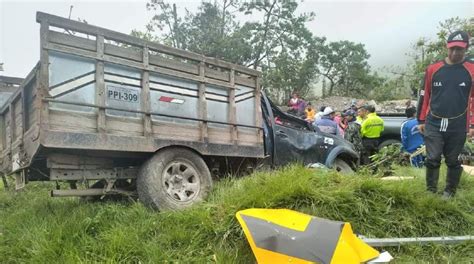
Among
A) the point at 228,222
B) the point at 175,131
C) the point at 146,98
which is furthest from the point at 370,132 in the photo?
the point at 228,222

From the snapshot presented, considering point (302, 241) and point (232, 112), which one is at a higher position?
point (232, 112)

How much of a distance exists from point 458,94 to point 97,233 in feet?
12.3

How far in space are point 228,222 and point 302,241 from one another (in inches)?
30.7

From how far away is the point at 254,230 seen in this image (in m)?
3.08

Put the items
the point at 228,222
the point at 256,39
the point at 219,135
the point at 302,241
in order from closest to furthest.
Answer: the point at 302,241, the point at 228,222, the point at 219,135, the point at 256,39

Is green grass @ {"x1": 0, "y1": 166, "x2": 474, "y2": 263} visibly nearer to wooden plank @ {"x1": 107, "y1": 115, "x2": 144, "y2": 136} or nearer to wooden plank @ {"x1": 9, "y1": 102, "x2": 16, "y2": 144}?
wooden plank @ {"x1": 107, "y1": 115, "x2": 144, "y2": 136}

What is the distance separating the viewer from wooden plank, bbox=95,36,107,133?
3.81m

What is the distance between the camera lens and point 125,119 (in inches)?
158

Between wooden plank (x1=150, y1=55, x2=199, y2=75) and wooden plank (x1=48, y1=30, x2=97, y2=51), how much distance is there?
65 centimetres

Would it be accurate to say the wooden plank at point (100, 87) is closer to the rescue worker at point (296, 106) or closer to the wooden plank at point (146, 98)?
the wooden plank at point (146, 98)

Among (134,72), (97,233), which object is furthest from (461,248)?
(134,72)

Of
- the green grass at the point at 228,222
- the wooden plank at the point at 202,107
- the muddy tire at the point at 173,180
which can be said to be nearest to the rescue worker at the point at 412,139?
the green grass at the point at 228,222

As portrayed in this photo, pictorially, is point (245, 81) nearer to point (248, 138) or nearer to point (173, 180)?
point (248, 138)

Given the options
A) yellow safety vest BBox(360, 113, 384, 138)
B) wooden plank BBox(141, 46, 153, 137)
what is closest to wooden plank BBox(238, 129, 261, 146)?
wooden plank BBox(141, 46, 153, 137)
